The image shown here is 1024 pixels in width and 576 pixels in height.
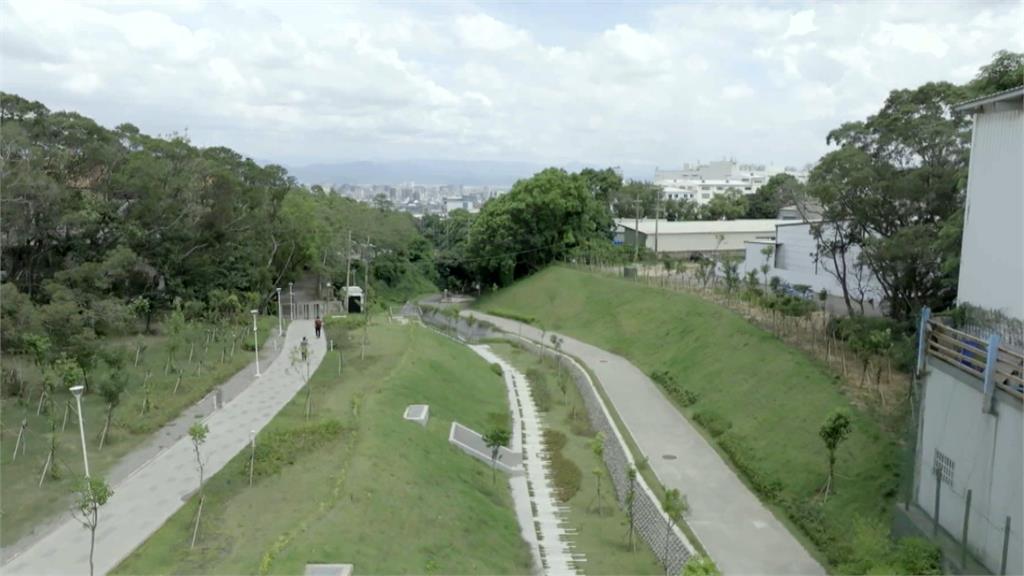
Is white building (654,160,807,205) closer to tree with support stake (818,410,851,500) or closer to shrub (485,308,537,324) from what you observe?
shrub (485,308,537,324)

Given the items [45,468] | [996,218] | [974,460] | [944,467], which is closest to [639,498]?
[944,467]

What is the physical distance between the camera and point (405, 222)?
56.7 m

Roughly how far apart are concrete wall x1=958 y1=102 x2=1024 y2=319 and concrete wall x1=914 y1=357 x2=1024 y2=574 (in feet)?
5.08

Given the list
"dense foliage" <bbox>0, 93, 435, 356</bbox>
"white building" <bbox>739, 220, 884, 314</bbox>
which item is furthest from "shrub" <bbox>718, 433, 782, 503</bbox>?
"dense foliage" <bbox>0, 93, 435, 356</bbox>

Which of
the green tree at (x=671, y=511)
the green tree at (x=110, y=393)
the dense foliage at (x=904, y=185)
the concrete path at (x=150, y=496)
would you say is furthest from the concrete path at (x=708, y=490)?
the green tree at (x=110, y=393)

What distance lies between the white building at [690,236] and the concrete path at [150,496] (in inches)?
1417

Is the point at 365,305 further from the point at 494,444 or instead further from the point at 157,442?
the point at 494,444

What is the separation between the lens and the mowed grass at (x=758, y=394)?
599 inches

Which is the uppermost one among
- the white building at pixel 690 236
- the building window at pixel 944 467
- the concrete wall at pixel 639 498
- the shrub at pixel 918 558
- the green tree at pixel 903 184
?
the green tree at pixel 903 184

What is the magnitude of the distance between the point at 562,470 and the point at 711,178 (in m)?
139

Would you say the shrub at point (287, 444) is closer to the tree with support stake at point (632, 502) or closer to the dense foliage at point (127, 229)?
the dense foliage at point (127, 229)

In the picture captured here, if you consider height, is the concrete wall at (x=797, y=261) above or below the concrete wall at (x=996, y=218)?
below

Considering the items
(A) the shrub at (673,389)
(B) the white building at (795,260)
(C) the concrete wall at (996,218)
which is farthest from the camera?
(B) the white building at (795,260)

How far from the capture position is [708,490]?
17.1 m
